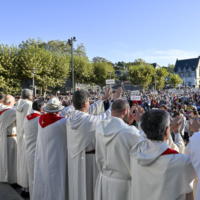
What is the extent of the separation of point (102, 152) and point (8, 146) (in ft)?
11.3

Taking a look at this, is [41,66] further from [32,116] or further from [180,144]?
[180,144]

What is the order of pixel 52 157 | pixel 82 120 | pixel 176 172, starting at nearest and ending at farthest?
pixel 176 172
pixel 82 120
pixel 52 157

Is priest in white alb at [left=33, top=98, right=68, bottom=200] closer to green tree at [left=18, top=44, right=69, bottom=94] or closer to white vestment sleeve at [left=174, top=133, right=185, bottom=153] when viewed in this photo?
white vestment sleeve at [left=174, top=133, right=185, bottom=153]

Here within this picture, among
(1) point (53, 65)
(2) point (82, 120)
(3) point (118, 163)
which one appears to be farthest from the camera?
(1) point (53, 65)

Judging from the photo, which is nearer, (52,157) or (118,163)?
(118,163)

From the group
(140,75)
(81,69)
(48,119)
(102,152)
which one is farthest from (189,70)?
(102,152)

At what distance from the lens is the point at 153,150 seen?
2043mm

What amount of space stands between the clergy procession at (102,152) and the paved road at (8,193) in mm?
130

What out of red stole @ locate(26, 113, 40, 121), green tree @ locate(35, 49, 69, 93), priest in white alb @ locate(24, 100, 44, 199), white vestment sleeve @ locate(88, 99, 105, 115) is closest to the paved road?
priest in white alb @ locate(24, 100, 44, 199)

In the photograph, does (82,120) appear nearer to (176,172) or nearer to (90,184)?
(90,184)

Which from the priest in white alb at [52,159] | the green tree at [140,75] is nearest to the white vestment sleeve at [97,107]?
the priest in white alb at [52,159]

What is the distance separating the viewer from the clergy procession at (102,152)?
201cm

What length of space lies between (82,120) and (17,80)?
34.4 meters

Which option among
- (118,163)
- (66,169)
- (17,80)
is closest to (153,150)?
(118,163)
